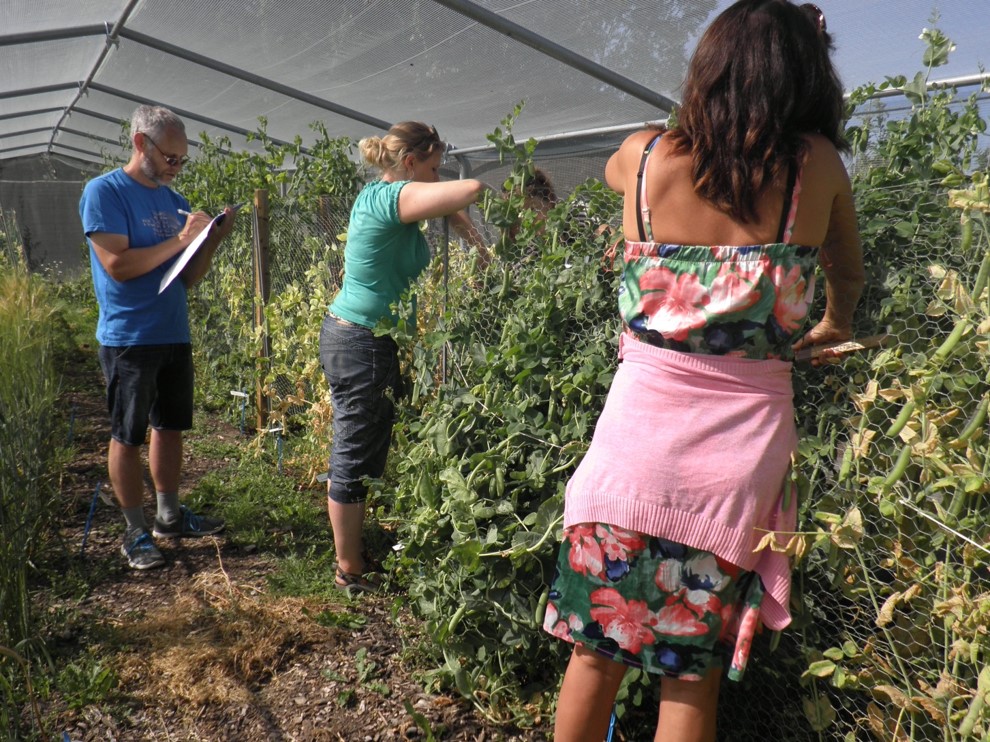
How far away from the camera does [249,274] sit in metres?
5.56

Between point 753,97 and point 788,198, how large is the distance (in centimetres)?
19

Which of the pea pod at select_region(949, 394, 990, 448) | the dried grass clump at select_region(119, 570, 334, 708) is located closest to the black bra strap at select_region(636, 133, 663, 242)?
the pea pod at select_region(949, 394, 990, 448)

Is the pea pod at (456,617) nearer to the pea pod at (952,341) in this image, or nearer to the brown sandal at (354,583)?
the brown sandal at (354,583)

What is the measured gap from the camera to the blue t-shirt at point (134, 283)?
9.91 feet

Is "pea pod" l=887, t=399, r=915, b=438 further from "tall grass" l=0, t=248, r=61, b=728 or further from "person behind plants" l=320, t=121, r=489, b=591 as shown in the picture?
"tall grass" l=0, t=248, r=61, b=728

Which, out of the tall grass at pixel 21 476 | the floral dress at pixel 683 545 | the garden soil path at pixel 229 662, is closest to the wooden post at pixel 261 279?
the tall grass at pixel 21 476

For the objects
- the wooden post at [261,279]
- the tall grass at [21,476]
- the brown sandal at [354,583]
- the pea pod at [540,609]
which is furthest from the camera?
the wooden post at [261,279]

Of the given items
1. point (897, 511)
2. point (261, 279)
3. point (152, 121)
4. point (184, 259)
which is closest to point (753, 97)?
point (897, 511)

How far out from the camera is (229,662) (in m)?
2.55

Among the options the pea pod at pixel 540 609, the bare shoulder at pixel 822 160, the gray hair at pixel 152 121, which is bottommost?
the pea pod at pixel 540 609

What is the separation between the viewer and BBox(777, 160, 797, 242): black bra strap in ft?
4.37

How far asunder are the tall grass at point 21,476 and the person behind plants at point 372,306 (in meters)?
1.05

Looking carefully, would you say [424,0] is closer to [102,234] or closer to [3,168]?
[102,234]

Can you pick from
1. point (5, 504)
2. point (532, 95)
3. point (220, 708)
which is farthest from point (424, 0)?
point (220, 708)
